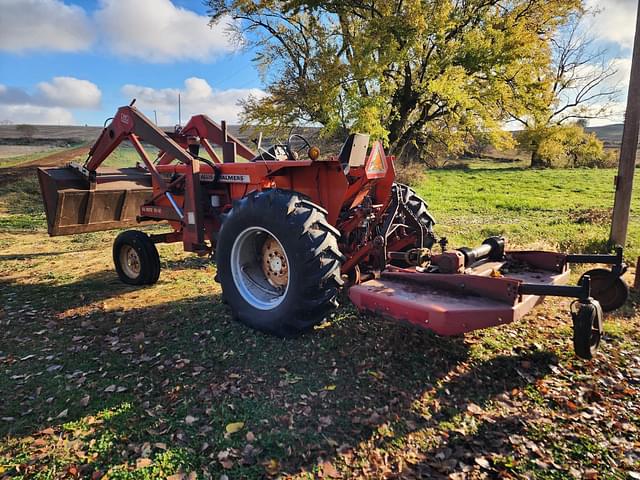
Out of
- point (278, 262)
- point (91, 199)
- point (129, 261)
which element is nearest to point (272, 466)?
point (278, 262)

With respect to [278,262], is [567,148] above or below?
above

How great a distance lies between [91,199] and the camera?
6672 millimetres

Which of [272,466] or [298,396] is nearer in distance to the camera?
[272,466]

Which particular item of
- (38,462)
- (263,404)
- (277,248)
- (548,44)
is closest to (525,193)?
(548,44)

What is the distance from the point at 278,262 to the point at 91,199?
12.8ft

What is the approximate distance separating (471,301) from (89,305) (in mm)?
4396

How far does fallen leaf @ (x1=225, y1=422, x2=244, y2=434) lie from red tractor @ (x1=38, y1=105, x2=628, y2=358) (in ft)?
3.45

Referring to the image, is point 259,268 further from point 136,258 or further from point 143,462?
point 136,258

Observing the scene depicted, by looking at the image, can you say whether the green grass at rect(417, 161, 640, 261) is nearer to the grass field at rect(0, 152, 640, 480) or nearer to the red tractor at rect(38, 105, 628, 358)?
the grass field at rect(0, 152, 640, 480)

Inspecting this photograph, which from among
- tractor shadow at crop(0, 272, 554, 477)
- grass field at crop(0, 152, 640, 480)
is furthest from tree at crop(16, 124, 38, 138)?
tractor shadow at crop(0, 272, 554, 477)

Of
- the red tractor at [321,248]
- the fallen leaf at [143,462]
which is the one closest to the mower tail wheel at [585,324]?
the red tractor at [321,248]

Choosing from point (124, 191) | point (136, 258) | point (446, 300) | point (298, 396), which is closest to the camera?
point (298, 396)

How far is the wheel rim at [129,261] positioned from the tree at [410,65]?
11.4 meters

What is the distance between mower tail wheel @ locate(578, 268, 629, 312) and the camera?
453cm
